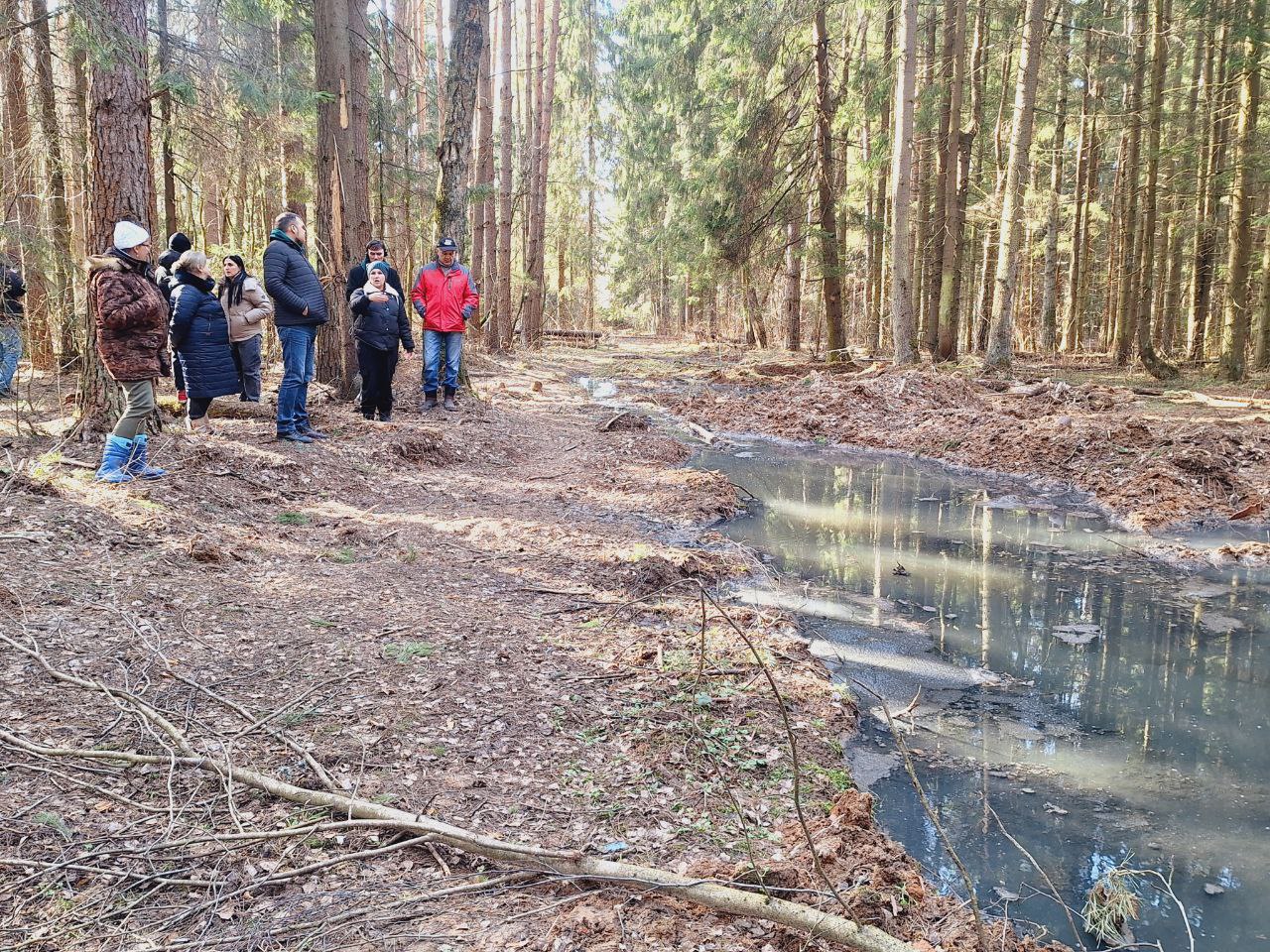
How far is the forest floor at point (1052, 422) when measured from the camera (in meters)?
8.90

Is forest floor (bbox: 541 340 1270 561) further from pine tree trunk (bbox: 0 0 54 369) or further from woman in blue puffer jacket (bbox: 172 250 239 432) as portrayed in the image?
pine tree trunk (bbox: 0 0 54 369)

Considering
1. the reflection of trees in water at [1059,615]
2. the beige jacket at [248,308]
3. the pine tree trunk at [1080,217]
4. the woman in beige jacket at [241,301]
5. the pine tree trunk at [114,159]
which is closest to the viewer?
the reflection of trees in water at [1059,615]

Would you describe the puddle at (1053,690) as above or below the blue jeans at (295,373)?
below

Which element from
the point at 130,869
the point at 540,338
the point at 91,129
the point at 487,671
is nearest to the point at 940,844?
the point at 487,671

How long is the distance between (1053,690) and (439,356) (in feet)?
31.2

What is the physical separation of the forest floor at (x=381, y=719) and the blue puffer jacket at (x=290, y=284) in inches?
66.4

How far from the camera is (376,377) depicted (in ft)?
34.3

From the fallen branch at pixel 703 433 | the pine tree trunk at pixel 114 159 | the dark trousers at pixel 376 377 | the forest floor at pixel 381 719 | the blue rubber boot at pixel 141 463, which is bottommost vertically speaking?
the forest floor at pixel 381 719

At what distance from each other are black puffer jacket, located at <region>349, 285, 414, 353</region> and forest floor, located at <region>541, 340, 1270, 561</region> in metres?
6.20

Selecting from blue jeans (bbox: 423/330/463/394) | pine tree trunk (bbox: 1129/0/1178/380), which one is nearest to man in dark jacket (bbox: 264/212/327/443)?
blue jeans (bbox: 423/330/463/394)

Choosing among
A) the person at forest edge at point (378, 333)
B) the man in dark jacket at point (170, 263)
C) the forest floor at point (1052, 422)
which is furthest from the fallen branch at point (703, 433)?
the man in dark jacket at point (170, 263)

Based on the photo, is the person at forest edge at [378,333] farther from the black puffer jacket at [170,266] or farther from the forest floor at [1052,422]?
the forest floor at [1052,422]

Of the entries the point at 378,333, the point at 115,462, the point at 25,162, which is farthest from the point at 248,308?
the point at 115,462

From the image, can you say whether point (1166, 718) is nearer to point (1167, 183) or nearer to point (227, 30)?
point (227, 30)
